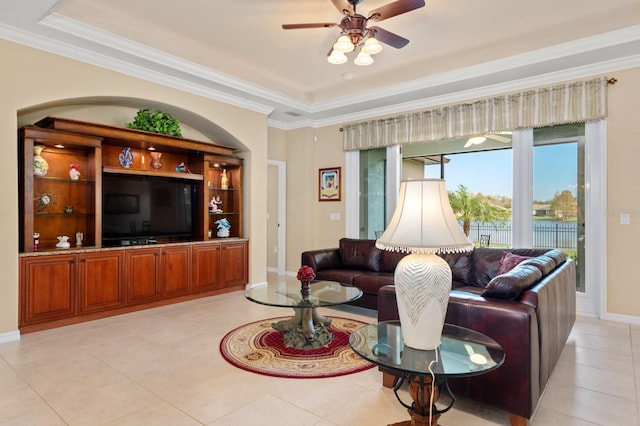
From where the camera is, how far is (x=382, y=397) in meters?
2.38

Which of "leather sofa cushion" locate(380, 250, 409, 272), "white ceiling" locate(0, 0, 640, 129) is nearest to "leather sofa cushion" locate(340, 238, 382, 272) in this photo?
"leather sofa cushion" locate(380, 250, 409, 272)

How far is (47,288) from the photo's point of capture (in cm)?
364

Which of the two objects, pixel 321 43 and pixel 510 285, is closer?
pixel 510 285

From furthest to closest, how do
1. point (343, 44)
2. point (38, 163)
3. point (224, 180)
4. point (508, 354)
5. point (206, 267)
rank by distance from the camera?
point (224, 180) → point (206, 267) → point (38, 163) → point (343, 44) → point (508, 354)

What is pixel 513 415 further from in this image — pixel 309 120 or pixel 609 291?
pixel 309 120

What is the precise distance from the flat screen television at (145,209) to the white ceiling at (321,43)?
129 centimetres

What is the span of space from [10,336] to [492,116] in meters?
5.74

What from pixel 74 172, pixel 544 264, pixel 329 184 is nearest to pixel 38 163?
pixel 74 172

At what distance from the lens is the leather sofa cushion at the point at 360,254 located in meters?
4.71

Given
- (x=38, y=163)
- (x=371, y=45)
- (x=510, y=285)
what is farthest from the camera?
(x=38, y=163)

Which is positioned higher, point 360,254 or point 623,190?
point 623,190

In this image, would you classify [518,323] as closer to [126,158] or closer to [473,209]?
[126,158]

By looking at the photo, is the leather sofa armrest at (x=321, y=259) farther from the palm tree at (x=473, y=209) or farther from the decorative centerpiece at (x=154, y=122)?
the palm tree at (x=473, y=209)

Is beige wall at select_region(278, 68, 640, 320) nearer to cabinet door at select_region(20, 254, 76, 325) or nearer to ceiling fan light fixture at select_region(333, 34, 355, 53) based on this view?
ceiling fan light fixture at select_region(333, 34, 355, 53)
